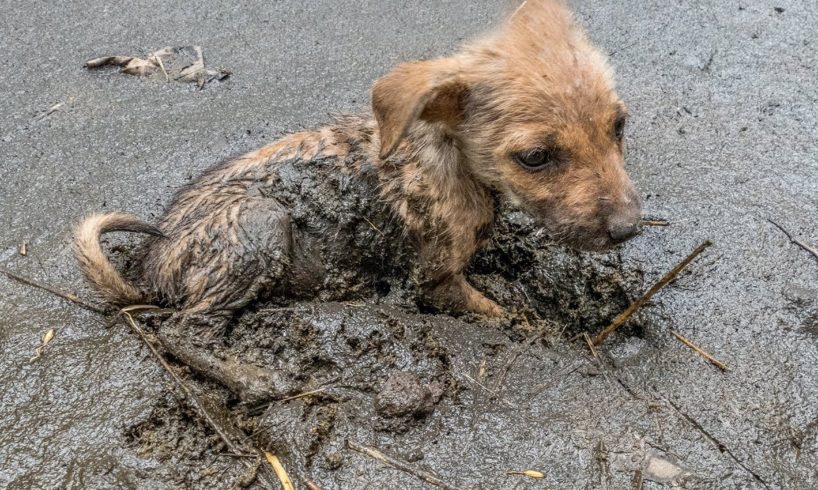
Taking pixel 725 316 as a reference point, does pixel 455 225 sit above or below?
above

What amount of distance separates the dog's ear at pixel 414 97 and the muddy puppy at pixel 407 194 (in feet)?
0.03

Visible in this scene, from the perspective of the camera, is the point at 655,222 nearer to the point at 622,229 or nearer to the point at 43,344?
the point at 622,229

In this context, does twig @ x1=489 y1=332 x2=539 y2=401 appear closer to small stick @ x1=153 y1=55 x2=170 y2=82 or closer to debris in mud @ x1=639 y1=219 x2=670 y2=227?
debris in mud @ x1=639 y1=219 x2=670 y2=227

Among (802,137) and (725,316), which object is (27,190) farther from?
(802,137)

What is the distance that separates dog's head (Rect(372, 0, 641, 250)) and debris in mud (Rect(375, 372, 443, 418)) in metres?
1.13

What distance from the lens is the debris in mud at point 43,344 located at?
387cm

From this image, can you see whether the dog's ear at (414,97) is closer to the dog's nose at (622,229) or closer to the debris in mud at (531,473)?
the dog's nose at (622,229)

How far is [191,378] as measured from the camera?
3.85 m

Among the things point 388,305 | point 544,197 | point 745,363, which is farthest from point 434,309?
point 745,363

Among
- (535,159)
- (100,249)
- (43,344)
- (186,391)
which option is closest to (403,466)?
(186,391)

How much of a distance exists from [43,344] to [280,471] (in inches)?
67.1

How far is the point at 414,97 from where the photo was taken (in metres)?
3.28

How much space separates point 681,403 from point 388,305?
187 centimetres

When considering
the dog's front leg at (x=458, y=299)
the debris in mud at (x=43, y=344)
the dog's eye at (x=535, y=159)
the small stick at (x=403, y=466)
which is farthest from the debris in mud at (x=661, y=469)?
the debris in mud at (x=43, y=344)
